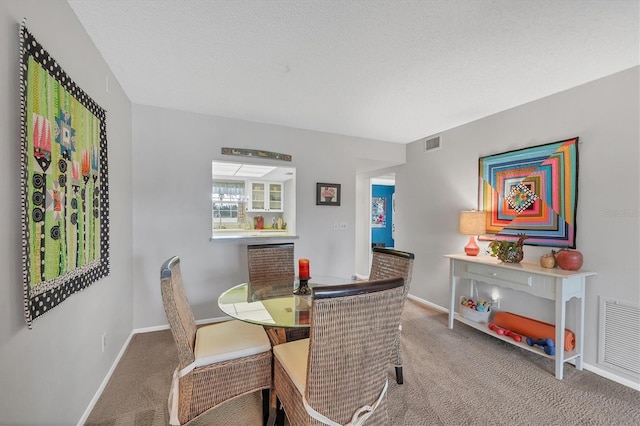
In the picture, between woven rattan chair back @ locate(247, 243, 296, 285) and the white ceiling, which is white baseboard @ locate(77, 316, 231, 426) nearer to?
woven rattan chair back @ locate(247, 243, 296, 285)

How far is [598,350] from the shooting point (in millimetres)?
2223

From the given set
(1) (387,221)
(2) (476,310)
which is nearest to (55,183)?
(2) (476,310)

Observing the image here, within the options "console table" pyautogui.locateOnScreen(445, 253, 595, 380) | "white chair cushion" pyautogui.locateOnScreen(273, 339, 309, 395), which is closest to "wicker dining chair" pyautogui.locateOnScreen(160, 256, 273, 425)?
"white chair cushion" pyautogui.locateOnScreen(273, 339, 309, 395)

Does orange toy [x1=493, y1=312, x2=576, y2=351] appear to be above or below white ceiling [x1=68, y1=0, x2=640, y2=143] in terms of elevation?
below

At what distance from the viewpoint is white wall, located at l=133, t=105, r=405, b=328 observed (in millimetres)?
2891

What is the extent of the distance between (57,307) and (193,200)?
1.82m

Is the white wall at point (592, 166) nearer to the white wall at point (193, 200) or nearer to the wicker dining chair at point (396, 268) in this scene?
the wicker dining chair at point (396, 268)

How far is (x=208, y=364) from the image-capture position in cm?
150

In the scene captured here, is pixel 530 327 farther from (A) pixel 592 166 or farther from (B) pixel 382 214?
(B) pixel 382 214

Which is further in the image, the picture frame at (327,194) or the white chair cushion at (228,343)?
the picture frame at (327,194)

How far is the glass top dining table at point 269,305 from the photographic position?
1.62 meters

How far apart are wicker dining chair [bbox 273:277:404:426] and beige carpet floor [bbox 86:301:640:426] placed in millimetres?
688

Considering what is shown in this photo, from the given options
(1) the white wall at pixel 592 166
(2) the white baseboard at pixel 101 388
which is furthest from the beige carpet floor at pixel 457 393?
(1) the white wall at pixel 592 166

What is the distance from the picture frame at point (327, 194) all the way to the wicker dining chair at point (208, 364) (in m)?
2.22
